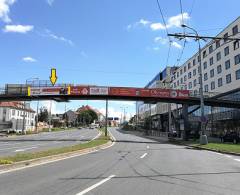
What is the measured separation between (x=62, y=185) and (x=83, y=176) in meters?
2.09

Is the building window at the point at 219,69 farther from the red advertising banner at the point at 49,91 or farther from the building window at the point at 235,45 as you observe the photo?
the red advertising banner at the point at 49,91

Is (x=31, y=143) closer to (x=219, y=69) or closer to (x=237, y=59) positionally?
(x=237, y=59)

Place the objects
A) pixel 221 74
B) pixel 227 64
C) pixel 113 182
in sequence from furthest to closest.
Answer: pixel 221 74
pixel 227 64
pixel 113 182

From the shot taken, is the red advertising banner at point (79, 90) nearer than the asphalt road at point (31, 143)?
No

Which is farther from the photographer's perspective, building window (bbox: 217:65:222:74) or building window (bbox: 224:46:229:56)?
building window (bbox: 217:65:222:74)

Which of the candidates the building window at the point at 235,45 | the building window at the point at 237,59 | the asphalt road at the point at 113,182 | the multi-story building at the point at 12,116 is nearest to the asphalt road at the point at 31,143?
the asphalt road at the point at 113,182

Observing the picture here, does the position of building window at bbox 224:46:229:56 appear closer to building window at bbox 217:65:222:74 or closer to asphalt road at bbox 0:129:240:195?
building window at bbox 217:65:222:74

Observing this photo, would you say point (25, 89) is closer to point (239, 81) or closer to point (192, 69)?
point (239, 81)

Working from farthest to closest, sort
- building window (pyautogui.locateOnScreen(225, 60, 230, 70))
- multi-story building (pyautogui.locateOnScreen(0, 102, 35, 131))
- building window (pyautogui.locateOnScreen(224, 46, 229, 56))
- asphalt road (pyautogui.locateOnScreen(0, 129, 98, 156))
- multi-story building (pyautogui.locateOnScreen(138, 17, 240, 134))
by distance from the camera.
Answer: multi-story building (pyautogui.locateOnScreen(0, 102, 35, 131)) → building window (pyautogui.locateOnScreen(224, 46, 229, 56)) → building window (pyautogui.locateOnScreen(225, 60, 230, 70)) → multi-story building (pyautogui.locateOnScreen(138, 17, 240, 134)) → asphalt road (pyautogui.locateOnScreen(0, 129, 98, 156))

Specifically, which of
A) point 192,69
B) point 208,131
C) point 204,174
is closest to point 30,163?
point 204,174

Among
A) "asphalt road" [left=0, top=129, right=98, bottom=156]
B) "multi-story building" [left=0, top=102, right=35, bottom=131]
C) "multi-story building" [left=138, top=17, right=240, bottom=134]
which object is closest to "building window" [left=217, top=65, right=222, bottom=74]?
"multi-story building" [left=138, top=17, right=240, bottom=134]

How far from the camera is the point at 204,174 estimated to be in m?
13.4

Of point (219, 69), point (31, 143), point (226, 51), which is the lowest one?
point (31, 143)

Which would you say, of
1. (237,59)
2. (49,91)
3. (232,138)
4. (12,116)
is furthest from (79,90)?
(12,116)
